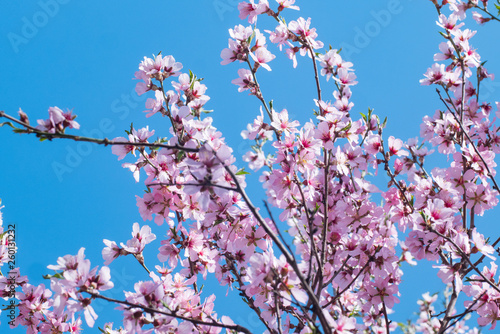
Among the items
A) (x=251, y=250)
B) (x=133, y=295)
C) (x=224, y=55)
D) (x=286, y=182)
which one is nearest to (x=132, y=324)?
(x=133, y=295)

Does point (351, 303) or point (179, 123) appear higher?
point (179, 123)

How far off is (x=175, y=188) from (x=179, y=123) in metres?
0.46

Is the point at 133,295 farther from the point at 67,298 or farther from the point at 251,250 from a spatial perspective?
the point at 251,250

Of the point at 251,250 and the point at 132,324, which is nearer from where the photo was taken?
the point at 132,324

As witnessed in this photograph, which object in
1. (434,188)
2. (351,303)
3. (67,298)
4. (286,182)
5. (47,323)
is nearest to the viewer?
(67,298)

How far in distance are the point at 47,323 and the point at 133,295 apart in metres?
1.57

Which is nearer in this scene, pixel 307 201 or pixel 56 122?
pixel 56 122

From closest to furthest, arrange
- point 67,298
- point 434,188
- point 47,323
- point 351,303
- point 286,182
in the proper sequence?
point 67,298 → point 286,182 → point 434,188 → point 47,323 → point 351,303

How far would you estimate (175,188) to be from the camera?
8.53 ft

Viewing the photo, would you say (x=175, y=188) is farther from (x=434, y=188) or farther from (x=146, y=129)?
(x=434, y=188)

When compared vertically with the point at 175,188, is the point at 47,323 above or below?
below

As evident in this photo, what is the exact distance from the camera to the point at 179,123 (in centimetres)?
261

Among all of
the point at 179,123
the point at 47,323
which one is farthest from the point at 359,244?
the point at 47,323

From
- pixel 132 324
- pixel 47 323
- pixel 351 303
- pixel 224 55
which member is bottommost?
pixel 132 324
